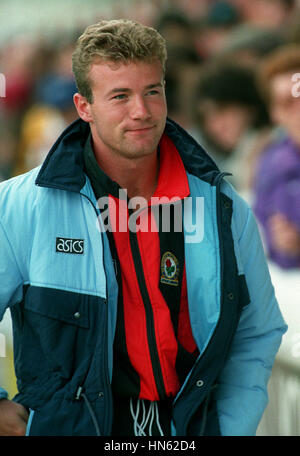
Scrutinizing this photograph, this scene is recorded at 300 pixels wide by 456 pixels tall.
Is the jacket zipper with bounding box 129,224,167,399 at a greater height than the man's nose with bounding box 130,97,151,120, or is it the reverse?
the man's nose with bounding box 130,97,151,120

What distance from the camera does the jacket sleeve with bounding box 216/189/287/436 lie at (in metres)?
2.06

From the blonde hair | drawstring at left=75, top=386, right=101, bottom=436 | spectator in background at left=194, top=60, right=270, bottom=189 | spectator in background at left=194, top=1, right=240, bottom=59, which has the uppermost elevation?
spectator in background at left=194, top=1, right=240, bottom=59

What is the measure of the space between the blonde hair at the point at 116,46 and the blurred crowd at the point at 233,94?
1967mm

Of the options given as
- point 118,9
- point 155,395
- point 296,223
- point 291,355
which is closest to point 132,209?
point 155,395

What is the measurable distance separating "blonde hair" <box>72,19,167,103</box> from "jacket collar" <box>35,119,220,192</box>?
0.50 ft

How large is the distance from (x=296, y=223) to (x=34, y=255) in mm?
2188

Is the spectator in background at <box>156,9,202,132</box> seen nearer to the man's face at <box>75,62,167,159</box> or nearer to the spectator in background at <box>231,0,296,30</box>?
the spectator in background at <box>231,0,296,30</box>

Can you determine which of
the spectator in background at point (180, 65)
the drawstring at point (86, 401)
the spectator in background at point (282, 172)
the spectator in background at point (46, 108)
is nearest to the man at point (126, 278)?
the drawstring at point (86, 401)

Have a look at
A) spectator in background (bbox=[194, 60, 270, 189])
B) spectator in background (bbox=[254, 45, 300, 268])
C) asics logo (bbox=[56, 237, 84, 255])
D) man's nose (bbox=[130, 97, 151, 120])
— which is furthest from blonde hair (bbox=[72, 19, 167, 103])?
spectator in background (bbox=[194, 60, 270, 189])

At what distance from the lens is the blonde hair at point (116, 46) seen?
1905mm

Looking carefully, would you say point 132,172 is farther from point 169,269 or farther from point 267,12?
point 267,12

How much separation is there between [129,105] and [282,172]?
80.7 inches

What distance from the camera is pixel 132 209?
2066 mm

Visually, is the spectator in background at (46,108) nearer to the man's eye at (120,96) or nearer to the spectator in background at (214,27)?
the spectator in background at (214,27)
